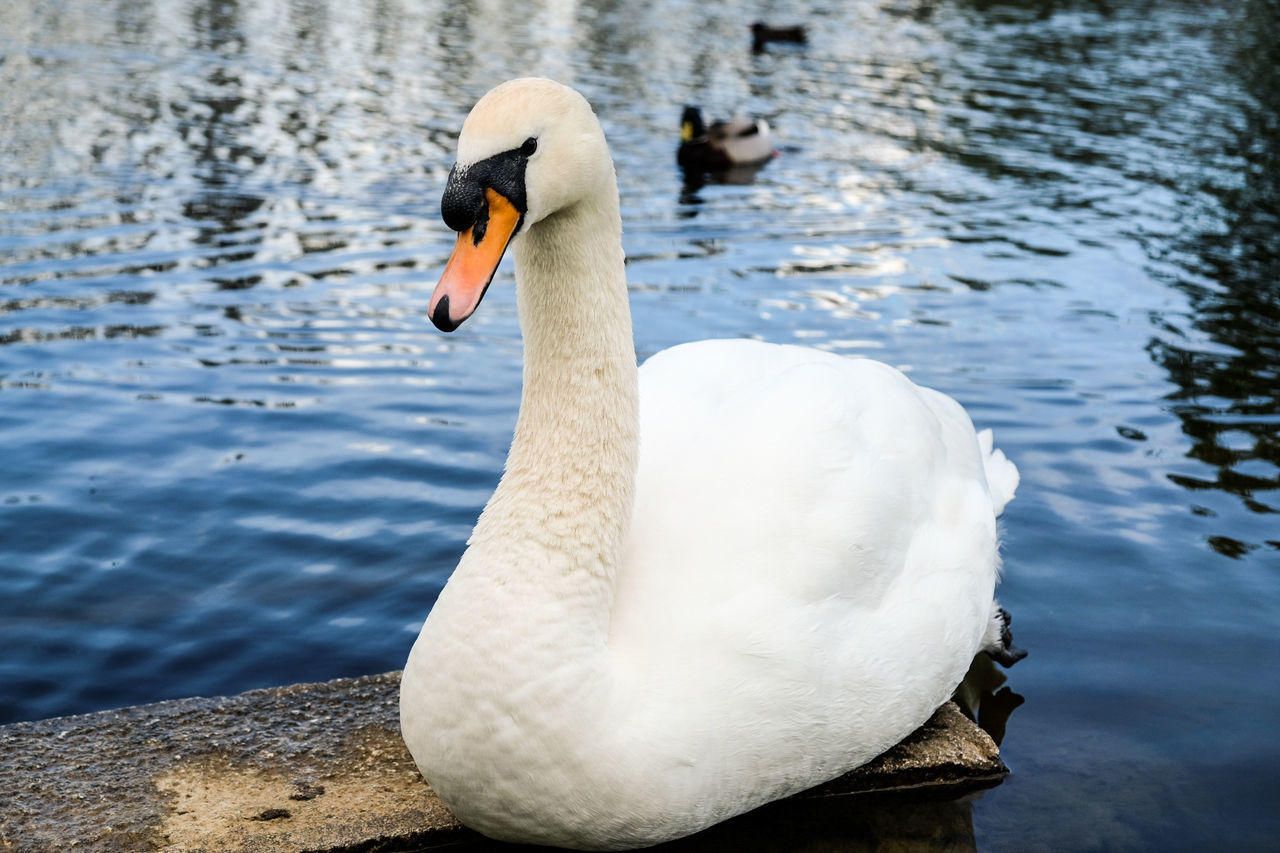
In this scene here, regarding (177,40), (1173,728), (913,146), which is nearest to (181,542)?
(1173,728)

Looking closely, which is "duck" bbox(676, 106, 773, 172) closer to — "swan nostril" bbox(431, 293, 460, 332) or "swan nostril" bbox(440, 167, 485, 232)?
"swan nostril" bbox(440, 167, 485, 232)

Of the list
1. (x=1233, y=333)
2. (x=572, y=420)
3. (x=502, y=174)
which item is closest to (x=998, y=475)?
(x=572, y=420)

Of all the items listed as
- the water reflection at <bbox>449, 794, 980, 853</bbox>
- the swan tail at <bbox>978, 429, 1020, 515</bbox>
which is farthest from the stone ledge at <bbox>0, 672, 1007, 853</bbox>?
the swan tail at <bbox>978, 429, 1020, 515</bbox>

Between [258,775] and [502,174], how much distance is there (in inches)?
80.0

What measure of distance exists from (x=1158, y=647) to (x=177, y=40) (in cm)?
1898

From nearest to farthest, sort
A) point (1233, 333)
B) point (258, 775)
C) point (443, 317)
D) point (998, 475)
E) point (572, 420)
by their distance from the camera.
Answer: point (443, 317) < point (572, 420) < point (258, 775) < point (998, 475) < point (1233, 333)

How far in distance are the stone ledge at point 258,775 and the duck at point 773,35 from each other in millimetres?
22134

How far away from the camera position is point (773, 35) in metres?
25.8

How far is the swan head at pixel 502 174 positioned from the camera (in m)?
3.24

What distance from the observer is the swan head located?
324cm

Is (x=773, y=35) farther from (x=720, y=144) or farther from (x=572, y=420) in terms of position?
(x=572, y=420)

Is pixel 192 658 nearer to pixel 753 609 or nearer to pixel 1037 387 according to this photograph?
pixel 753 609

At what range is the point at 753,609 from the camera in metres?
3.82

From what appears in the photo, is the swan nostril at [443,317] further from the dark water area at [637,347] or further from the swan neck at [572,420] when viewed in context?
the dark water area at [637,347]
